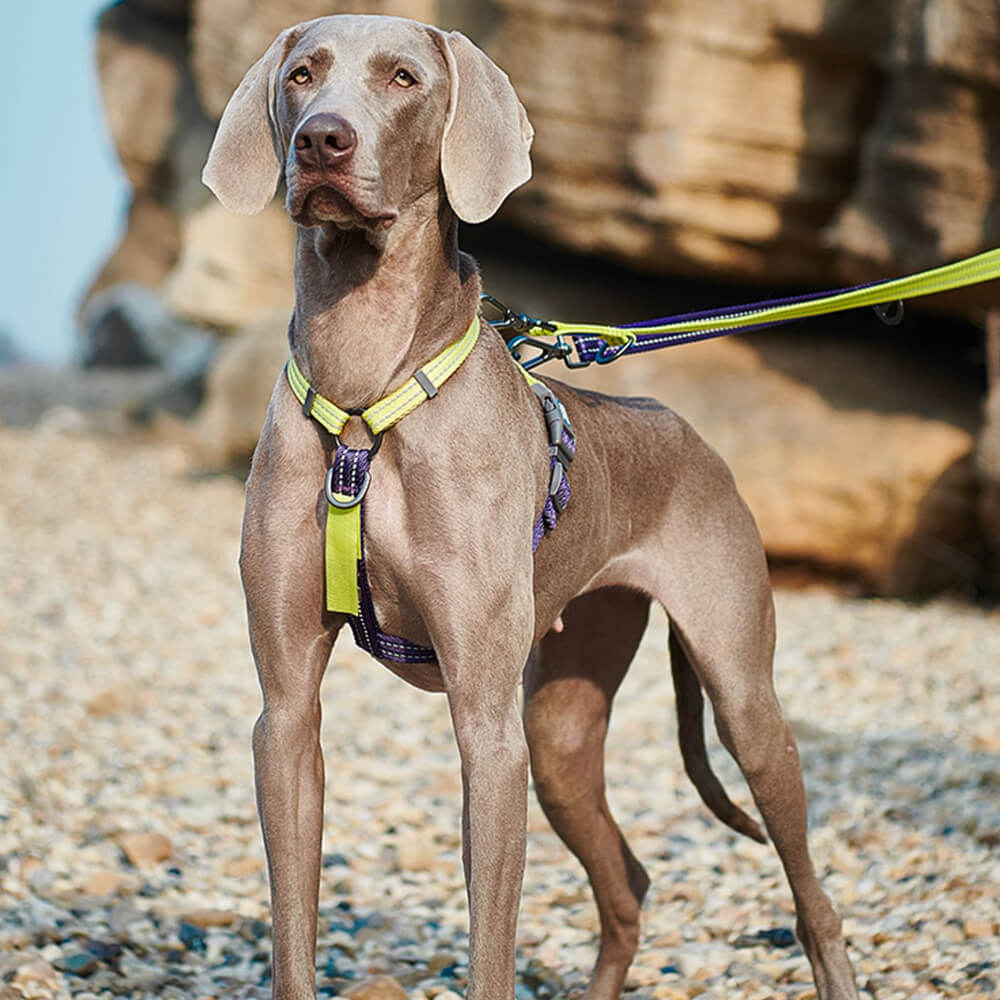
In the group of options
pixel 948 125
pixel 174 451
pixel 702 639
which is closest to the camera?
pixel 702 639

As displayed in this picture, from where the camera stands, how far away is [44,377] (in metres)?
22.4

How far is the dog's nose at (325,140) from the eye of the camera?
103 inches

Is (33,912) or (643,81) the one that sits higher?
(643,81)

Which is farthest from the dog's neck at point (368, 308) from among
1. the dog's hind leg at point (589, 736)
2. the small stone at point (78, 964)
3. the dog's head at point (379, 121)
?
the small stone at point (78, 964)

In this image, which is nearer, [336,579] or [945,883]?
[336,579]

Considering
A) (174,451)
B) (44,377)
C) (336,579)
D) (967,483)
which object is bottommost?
(44,377)

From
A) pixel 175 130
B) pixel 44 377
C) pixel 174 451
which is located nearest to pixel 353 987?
pixel 174 451

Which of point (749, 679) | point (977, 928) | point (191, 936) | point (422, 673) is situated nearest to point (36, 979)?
point (191, 936)

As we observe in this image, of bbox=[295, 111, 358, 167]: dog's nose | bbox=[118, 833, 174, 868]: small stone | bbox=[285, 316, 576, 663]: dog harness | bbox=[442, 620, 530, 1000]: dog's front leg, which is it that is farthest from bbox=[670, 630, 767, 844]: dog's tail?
bbox=[118, 833, 174, 868]: small stone

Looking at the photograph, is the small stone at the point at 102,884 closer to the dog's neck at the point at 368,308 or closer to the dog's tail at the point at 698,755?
the dog's tail at the point at 698,755

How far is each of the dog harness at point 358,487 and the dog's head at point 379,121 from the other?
1.04 feet

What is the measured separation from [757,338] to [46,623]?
5.76 m

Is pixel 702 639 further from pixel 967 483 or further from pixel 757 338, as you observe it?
pixel 757 338

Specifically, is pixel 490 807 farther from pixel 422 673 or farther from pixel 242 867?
pixel 242 867
